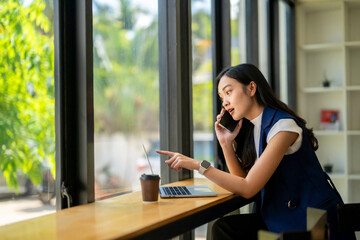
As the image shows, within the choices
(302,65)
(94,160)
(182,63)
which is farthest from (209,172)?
(302,65)

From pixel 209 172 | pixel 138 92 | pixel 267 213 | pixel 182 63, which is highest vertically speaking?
pixel 182 63

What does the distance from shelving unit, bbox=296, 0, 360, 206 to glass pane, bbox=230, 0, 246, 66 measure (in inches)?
48.4

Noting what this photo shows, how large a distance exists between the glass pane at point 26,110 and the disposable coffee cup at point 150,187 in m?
0.39

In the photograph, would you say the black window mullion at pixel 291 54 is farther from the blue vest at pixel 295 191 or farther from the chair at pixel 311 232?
the chair at pixel 311 232

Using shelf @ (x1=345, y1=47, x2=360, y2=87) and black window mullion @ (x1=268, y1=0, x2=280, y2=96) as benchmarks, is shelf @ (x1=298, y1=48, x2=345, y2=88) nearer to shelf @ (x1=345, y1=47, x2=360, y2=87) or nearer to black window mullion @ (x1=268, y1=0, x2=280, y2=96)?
shelf @ (x1=345, y1=47, x2=360, y2=87)

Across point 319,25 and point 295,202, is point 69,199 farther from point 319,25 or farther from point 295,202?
point 319,25

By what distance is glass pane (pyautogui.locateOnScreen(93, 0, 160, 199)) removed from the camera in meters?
2.12

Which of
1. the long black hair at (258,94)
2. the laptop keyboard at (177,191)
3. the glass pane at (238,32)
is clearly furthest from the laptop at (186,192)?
the glass pane at (238,32)

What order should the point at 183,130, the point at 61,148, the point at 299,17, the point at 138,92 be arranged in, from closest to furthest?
the point at 61,148 < the point at 138,92 < the point at 183,130 < the point at 299,17

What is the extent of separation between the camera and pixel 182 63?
268 centimetres

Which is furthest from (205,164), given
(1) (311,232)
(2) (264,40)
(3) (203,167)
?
(2) (264,40)

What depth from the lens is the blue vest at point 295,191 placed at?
2.01 metres

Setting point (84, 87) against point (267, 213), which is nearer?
point (84, 87)

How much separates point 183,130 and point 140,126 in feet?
1.09
